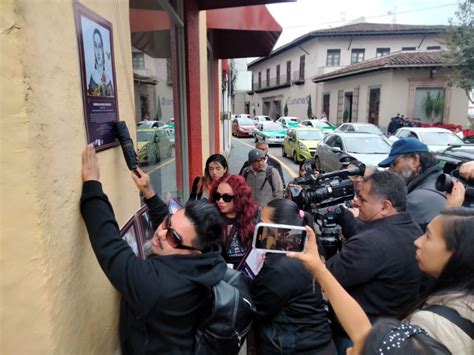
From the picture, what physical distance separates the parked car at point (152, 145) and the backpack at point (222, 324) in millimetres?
1599

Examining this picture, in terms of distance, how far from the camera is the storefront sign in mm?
1481

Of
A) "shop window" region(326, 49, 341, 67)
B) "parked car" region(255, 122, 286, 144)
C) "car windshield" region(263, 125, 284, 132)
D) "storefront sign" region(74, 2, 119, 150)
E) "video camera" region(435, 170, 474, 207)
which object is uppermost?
"shop window" region(326, 49, 341, 67)

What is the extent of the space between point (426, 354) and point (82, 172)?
1.39 m

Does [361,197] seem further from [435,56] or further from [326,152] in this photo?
[435,56]

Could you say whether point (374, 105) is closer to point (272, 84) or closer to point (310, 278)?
point (272, 84)

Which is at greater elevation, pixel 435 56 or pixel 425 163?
pixel 435 56

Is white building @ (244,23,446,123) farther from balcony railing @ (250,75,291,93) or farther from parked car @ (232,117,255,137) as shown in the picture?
parked car @ (232,117,255,137)

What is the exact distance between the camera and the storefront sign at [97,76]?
4.86 feet

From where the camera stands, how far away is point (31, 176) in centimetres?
111

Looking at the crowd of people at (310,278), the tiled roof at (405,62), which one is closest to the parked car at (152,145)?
the crowd of people at (310,278)

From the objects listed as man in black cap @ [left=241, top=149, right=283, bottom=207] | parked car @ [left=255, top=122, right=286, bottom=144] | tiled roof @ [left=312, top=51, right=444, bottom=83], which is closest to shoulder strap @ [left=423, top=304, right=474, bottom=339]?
man in black cap @ [left=241, top=149, right=283, bottom=207]

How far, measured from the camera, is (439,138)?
11938 millimetres

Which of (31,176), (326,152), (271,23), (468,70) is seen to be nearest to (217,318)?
(31,176)

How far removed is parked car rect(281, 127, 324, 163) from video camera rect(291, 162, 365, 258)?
11.2 m
